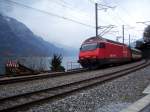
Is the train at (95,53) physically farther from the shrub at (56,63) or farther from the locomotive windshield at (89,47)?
the shrub at (56,63)

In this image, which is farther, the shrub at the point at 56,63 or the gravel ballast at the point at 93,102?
the shrub at the point at 56,63

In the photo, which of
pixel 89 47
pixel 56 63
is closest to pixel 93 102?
pixel 89 47

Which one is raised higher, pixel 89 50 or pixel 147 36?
pixel 147 36

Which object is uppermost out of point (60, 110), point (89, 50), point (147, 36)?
point (147, 36)

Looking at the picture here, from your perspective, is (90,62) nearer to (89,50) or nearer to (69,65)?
(89,50)

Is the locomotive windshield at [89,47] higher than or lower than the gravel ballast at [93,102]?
higher

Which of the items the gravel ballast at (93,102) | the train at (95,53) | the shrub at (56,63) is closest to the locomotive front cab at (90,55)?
the train at (95,53)

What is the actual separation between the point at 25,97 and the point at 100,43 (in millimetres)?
18763

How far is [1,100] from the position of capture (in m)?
10.1

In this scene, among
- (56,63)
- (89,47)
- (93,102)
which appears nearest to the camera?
(93,102)

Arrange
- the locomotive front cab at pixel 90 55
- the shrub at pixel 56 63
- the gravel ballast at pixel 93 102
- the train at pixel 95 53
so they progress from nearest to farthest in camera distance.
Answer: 1. the gravel ballast at pixel 93 102
2. the locomotive front cab at pixel 90 55
3. the train at pixel 95 53
4. the shrub at pixel 56 63

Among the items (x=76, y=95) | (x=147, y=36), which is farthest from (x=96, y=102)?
(x=147, y=36)

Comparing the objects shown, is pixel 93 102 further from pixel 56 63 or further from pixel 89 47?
pixel 56 63

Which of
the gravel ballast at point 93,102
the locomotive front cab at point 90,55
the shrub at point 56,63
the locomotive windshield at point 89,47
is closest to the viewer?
the gravel ballast at point 93,102
